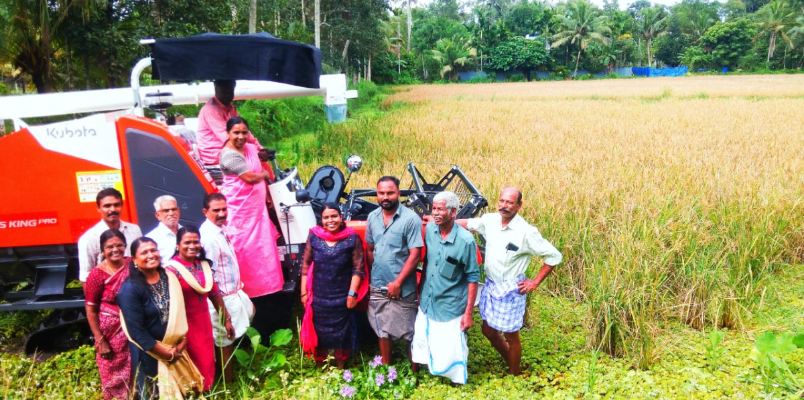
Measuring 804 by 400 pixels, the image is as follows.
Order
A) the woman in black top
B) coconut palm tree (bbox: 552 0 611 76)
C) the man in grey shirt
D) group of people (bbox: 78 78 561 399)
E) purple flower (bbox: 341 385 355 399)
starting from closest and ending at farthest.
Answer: the woman in black top → group of people (bbox: 78 78 561 399) → purple flower (bbox: 341 385 355 399) → the man in grey shirt → coconut palm tree (bbox: 552 0 611 76)

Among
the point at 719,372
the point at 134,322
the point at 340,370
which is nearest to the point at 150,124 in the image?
the point at 134,322

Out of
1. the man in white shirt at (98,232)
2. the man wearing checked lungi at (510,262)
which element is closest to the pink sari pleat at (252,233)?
the man in white shirt at (98,232)

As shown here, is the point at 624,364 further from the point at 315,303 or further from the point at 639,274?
the point at 315,303

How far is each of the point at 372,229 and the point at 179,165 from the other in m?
1.54

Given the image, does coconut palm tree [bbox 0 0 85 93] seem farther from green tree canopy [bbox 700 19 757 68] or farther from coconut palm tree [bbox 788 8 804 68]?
green tree canopy [bbox 700 19 757 68]

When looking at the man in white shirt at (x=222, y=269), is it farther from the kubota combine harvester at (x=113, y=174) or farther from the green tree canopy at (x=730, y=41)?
the green tree canopy at (x=730, y=41)

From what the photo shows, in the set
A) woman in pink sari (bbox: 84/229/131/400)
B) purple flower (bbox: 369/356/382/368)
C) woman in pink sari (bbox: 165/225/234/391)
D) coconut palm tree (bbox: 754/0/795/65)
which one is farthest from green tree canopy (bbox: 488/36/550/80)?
woman in pink sari (bbox: 84/229/131/400)

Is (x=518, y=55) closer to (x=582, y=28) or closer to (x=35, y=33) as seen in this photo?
(x=582, y=28)

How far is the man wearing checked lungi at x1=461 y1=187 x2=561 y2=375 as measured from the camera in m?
3.62

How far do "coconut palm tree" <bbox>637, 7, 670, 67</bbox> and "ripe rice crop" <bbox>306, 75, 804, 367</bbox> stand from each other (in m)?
49.3

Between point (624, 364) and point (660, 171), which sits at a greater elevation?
point (660, 171)

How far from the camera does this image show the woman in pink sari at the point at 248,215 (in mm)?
3979

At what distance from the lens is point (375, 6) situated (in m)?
31.9

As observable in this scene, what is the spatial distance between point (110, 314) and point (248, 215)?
1.11 m
